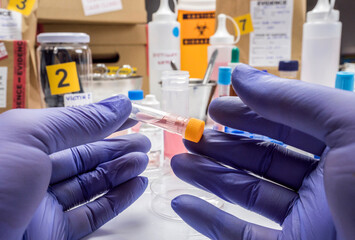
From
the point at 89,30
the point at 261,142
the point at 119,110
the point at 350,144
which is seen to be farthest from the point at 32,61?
the point at 350,144

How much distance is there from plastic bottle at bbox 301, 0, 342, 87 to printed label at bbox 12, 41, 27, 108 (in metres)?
0.94

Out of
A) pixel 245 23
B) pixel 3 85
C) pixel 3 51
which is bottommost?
pixel 3 85

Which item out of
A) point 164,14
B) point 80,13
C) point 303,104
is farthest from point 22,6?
point 303,104

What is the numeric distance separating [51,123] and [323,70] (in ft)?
3.01

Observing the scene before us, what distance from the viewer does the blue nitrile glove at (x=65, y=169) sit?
1.13 ft

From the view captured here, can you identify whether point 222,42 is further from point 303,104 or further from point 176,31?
point 303,104

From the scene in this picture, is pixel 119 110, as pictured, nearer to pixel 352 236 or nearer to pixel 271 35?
pixel 352 236

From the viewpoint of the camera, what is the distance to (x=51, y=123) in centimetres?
42

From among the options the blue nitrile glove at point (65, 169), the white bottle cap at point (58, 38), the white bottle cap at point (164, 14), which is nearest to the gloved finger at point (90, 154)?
the blue nitrile glove at point (65, 169)

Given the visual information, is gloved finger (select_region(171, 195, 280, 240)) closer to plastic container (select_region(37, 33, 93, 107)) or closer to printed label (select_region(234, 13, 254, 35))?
plastic container (select_region(37, 33, 93, 107))

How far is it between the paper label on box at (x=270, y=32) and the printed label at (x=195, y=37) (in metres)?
0.23

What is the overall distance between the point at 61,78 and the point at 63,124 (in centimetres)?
48

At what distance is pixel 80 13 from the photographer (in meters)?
1.06

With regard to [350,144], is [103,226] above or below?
below
